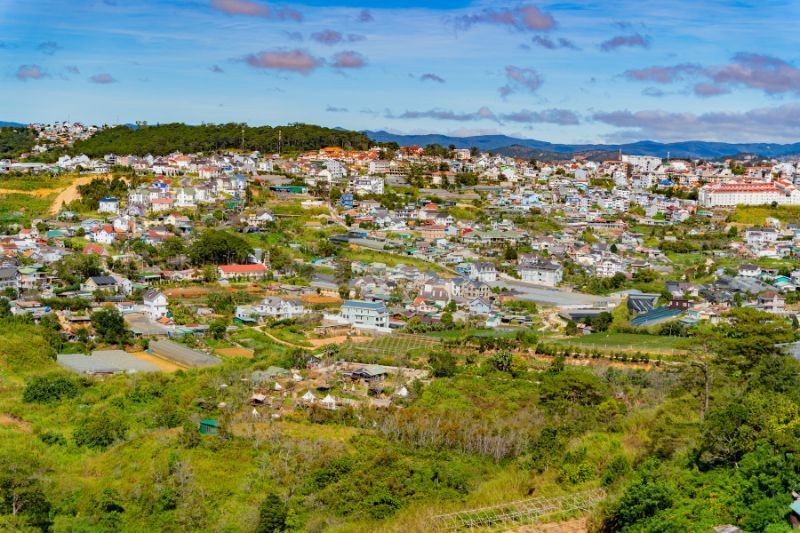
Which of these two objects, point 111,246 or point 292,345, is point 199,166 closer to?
point 111,246

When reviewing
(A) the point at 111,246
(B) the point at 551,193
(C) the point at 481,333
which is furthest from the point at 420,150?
(C) the point at 481,333

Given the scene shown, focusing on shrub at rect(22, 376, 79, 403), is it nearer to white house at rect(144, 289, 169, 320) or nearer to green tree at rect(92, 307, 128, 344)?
green tree at rect(92, 307, 128, 344)

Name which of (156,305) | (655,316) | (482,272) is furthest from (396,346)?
(482,272)

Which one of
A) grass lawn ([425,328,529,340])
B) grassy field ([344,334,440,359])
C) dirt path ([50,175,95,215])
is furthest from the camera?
dirt path ([50,175,95,215])

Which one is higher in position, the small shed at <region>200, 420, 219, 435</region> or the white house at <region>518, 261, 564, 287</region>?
the white house at <region>518, 261, 564, 287</region>

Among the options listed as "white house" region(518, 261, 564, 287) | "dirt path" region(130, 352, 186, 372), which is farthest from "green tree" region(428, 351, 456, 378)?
"white house" region(518, 261, 564, 287)
